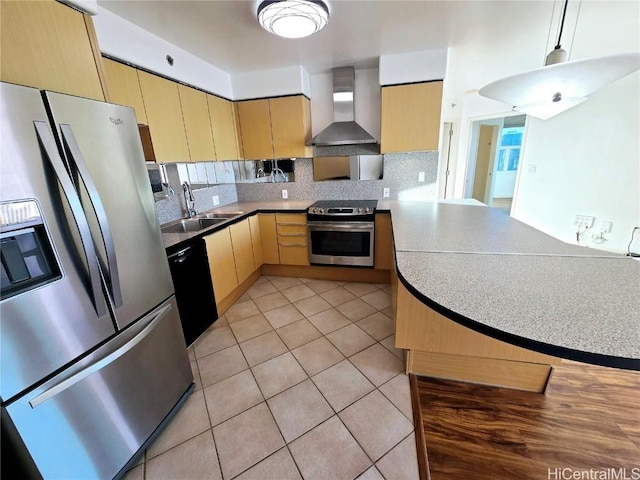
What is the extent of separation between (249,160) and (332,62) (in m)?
1.48

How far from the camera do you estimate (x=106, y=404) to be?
1141mm

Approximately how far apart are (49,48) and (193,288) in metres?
1.50

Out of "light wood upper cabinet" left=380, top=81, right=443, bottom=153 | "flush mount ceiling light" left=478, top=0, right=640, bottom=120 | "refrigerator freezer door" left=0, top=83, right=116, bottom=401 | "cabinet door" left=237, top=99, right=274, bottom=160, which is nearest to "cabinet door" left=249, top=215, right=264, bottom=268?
"cabinet door" left=237, top=99, right=274, bottom=160

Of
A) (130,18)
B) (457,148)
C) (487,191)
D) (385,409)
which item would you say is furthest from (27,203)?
(487,191)

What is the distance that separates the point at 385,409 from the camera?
1.51 meters

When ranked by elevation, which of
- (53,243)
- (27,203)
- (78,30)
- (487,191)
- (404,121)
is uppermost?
(78,30)

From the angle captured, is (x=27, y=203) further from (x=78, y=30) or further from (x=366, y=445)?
(x=366, y=445)

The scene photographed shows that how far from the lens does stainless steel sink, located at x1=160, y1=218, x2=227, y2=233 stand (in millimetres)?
2470

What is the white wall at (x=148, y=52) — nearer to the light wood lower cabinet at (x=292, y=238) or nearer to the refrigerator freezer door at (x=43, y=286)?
the refrigerator freezer door at (x=43, y=286)

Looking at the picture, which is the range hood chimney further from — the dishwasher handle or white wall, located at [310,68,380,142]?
the dishwasher handle

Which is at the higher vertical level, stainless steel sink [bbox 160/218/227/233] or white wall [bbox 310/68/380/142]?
white wall [bbox 310/68/380/142]

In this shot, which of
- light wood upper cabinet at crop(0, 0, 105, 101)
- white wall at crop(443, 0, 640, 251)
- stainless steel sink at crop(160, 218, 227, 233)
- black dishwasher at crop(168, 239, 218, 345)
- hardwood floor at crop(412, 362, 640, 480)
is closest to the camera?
light wood upper cabinet at crop(0, 0, 105, 101)

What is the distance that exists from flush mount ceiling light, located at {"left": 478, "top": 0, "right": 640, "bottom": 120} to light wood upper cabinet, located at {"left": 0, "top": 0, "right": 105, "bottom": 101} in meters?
1.89

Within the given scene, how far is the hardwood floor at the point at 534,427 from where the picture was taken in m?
1.23
